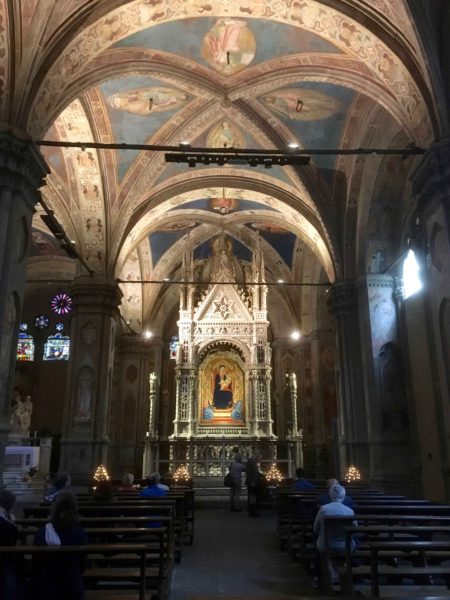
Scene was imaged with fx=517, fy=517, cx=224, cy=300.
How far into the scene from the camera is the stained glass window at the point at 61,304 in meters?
27.4

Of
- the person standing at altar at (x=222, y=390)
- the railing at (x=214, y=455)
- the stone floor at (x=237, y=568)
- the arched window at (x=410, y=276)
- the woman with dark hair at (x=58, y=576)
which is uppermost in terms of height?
the arched window at (x=410, y=276)

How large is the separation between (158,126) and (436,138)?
7.72 metres

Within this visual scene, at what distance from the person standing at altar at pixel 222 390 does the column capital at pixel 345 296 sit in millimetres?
8383

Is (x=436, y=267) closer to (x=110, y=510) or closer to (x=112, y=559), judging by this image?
(x=110, y=510)

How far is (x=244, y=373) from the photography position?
22.1 metres

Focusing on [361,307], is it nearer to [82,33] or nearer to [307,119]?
[307,119]

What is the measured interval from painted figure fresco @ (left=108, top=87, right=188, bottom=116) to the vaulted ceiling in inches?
1.4

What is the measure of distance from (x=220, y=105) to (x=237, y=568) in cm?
1111

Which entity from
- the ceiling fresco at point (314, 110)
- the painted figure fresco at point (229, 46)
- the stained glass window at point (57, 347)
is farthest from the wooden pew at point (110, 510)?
the stained glass window at point (57, 347)

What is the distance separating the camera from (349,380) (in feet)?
48.1

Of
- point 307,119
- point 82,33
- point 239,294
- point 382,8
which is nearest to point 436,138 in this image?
point 382,8

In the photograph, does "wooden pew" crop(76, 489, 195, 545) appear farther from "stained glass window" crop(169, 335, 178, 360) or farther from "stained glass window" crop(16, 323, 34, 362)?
"stained glass window" crop(16, 323, 34, 362)

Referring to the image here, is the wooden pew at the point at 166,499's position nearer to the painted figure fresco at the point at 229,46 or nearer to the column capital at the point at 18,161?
the column capital at the point at 18,161

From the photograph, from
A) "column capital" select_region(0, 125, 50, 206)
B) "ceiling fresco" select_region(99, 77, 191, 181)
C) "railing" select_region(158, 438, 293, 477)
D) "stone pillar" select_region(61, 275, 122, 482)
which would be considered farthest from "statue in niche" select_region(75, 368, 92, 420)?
"column capital" select_region(0, 125, 50, 206)
